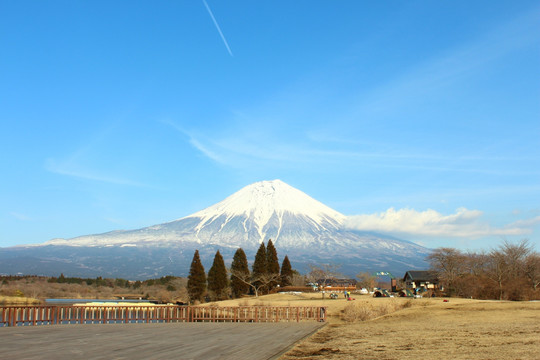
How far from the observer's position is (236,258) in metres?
76.9

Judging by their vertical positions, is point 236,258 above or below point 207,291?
above

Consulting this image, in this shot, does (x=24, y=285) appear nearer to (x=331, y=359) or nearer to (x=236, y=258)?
(x=236, y=258)

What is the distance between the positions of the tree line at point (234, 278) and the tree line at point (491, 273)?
2337 cm

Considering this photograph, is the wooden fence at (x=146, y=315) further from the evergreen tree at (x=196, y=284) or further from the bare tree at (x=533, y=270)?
the evergreen tree at (x=196, y=284)

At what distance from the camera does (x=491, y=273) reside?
203 feet

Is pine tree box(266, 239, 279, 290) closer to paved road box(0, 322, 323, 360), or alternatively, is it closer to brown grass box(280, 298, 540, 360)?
brown grass box(280, 298, 540, 360)

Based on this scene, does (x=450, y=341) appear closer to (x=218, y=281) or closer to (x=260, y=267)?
(x=218, y=281)

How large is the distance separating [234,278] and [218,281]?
257cm

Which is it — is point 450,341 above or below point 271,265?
below

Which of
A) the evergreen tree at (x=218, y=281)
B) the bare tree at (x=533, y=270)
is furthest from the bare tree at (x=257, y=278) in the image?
the bare tree at (x=533, y=270)

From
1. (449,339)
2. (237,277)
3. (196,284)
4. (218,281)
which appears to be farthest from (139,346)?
(237,277)

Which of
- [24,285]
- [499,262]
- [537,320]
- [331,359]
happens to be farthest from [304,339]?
[24,285]

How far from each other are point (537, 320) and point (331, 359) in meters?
16.5

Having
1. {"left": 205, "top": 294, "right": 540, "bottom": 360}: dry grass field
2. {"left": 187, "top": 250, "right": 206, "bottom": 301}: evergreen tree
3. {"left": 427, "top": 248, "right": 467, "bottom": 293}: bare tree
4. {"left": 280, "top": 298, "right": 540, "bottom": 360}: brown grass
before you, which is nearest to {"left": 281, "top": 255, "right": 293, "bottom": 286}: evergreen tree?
{"left": 187, "top": 250, "right": 206, "bottom": 301}: evergreen tree
